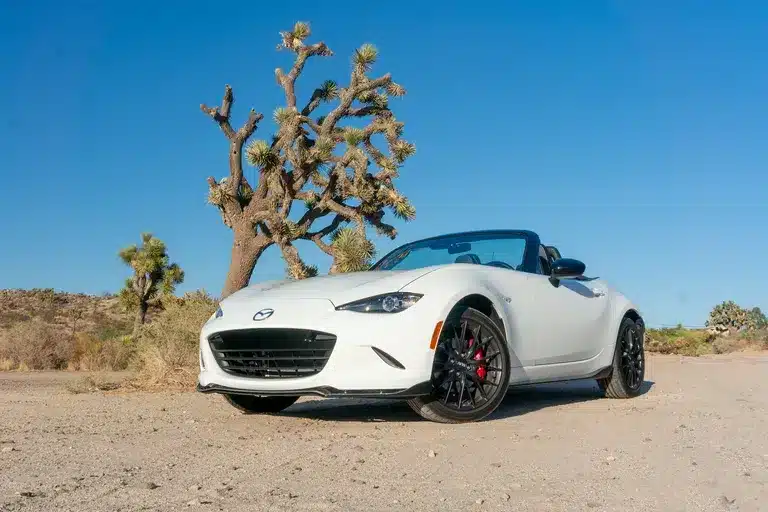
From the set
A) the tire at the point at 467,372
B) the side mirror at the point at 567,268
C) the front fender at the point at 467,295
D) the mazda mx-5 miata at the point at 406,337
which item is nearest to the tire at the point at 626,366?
the mazda mx-5 miata at the point at 406,337

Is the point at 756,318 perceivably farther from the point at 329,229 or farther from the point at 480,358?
the point at 480,358

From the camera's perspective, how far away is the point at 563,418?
609 cm

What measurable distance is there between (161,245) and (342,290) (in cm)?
2443

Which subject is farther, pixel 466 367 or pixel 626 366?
pixel 626 366

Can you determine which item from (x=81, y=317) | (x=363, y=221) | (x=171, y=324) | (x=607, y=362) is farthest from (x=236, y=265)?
(x=81, y=317)

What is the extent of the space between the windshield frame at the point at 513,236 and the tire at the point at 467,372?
1.27 metres

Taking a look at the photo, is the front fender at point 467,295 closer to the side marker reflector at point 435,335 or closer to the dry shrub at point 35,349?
the side marker reflector at point 435,335

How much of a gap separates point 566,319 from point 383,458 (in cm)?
297

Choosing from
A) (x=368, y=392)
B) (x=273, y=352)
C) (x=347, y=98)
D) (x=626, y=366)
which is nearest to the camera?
(x=368, y=392)

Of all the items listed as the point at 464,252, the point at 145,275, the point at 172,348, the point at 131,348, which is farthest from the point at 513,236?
the point at 145,275

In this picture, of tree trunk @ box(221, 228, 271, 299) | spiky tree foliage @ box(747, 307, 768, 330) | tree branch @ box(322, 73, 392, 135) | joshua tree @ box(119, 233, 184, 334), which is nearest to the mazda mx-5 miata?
tree trunk @ box(221, 228, 271, 299)

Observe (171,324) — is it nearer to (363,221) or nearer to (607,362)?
(607,362)

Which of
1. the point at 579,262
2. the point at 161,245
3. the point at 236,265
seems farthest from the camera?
the point at 161,245

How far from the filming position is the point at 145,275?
2878cm
